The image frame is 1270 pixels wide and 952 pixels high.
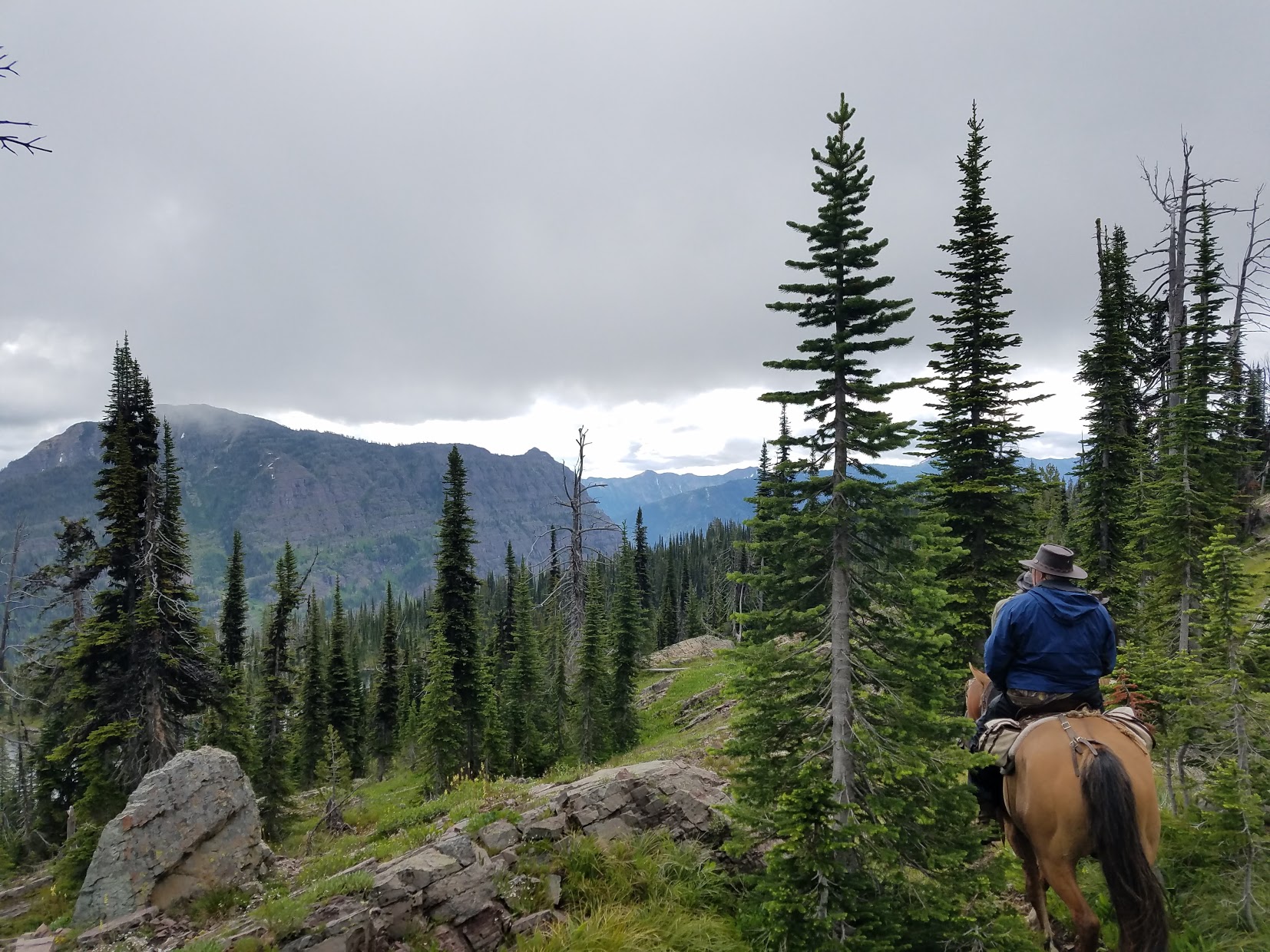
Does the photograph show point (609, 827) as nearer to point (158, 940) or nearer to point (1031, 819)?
point (1031, 819)

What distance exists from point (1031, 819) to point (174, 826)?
15860 millimetres

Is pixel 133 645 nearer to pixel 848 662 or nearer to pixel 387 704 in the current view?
pixel 848 662

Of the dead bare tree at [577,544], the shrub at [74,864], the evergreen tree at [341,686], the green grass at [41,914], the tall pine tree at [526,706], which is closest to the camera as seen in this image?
the green grass at [41,914]

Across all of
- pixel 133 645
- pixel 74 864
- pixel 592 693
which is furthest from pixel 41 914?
pixel 592 693

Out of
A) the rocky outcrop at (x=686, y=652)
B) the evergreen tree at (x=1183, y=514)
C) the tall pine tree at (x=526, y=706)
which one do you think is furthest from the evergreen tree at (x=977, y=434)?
the rocky outcrop at (x=686, y=652)

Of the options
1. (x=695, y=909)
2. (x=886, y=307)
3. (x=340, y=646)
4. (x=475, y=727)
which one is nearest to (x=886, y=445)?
(x=886, y=307)

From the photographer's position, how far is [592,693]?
112 feet

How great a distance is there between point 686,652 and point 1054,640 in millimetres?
55041

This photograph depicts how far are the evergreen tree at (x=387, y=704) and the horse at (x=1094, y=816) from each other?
1987 inches

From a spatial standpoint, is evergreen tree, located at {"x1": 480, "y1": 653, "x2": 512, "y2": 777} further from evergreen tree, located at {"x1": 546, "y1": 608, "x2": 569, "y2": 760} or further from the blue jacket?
the blue jacket

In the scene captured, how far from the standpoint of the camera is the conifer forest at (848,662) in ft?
23.2

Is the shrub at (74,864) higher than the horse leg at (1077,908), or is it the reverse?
the horse leg at (1077,908)

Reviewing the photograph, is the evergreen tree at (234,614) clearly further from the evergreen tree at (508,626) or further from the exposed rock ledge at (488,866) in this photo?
the exposed rock ledge at (488,866)

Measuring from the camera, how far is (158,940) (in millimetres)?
9383
